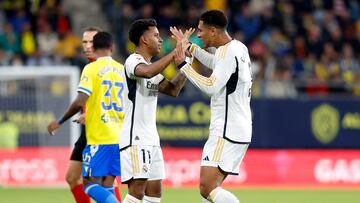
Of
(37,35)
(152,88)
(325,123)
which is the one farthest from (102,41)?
(37,35)

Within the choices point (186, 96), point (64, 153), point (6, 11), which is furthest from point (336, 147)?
point (6, 11)

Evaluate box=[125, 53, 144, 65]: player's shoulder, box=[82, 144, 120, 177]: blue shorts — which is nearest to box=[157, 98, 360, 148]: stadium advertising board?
box=[82, 144, 120, 177]: blue shorts

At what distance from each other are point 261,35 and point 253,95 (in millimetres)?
2630

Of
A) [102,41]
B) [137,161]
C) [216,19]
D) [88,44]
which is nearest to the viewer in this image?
[216,19]

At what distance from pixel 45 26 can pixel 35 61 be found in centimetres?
129

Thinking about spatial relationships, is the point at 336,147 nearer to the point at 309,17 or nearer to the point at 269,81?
the point at 269,81

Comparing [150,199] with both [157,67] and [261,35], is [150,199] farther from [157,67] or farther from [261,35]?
[261,35]

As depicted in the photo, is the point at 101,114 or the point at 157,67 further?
the point at 101,114

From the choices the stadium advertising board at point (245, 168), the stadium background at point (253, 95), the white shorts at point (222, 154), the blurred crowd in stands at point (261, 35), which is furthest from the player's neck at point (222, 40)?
the blurred crowd in stands at point (261, 35)

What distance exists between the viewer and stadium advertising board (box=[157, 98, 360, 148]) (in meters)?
21.8

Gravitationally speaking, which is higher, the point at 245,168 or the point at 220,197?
the point at 220,197

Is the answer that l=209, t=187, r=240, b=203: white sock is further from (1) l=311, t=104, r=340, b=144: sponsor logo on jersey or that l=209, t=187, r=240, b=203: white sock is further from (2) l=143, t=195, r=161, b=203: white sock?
(1) l=311, t=104, r=340, b=144: sponsor logo on jersey

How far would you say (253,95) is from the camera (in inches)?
864

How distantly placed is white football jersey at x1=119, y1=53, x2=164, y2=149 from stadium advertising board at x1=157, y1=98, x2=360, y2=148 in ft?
37.3
